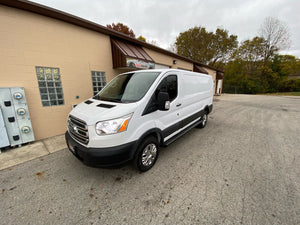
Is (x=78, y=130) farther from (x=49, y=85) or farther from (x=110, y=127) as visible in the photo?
(x=49, y=85)

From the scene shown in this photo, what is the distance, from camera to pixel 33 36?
3.70m

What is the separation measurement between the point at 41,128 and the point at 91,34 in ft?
13.2

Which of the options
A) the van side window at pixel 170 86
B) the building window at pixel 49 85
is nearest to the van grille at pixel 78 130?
the van side window at pixel 170 86

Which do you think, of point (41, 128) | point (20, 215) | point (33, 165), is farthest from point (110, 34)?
point (20, 215)

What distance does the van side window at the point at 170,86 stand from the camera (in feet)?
8.79

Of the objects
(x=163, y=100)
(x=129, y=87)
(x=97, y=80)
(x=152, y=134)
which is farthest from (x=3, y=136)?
(x=163, y=100)

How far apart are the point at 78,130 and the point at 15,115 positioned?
2891 millimetres

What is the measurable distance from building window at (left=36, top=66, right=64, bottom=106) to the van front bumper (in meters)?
3.28

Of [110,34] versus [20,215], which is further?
[110,34]

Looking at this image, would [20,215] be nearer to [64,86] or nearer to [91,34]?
[64,86]

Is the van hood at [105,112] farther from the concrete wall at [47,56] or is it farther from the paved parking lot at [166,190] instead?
the concrete wall at [47,56]

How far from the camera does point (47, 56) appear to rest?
3992 millimetres

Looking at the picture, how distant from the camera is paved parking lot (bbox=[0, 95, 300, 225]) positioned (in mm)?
1651

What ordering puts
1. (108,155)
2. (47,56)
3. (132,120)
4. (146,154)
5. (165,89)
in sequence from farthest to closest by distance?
(47,56) < (165,89) < (146,154) < (132,120) < (108,155)
